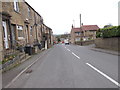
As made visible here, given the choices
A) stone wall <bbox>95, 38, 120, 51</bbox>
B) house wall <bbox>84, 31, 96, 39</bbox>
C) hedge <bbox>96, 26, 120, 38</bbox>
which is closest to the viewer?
hedge <bbox>96, 26, 120, 38</bbox>

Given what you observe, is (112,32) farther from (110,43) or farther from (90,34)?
(90,34)

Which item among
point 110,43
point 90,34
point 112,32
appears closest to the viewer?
point 112,32

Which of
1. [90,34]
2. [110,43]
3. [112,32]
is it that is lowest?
[110,43]

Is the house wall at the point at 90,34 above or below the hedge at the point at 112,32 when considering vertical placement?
above

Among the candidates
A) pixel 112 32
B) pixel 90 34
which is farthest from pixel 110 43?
pixel 90 34

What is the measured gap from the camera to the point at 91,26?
5766cm

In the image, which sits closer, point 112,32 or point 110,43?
point 112,32

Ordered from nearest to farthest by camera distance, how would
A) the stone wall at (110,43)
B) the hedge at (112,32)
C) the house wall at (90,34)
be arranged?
the hedge at (112,32), the stone wall at (110,43), the house wall at (90,34)

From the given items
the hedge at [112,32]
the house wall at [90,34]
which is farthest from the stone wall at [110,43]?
the house wall at [90,34]

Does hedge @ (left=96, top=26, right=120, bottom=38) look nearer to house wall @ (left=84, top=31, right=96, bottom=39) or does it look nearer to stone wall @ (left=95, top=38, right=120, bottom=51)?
stone wall @ (left=95, top=38, right=120, bottom=51)

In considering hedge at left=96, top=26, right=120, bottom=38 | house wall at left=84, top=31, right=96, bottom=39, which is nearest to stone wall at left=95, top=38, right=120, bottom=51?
hedge at left=96, top=26, right=120, bottom=38

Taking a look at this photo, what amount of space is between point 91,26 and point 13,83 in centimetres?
5813

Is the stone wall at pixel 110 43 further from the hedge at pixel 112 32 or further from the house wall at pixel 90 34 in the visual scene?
the house wall at pixel 90 34

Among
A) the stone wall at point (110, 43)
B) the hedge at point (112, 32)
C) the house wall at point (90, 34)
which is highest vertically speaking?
the house wall at point (90, 34)
